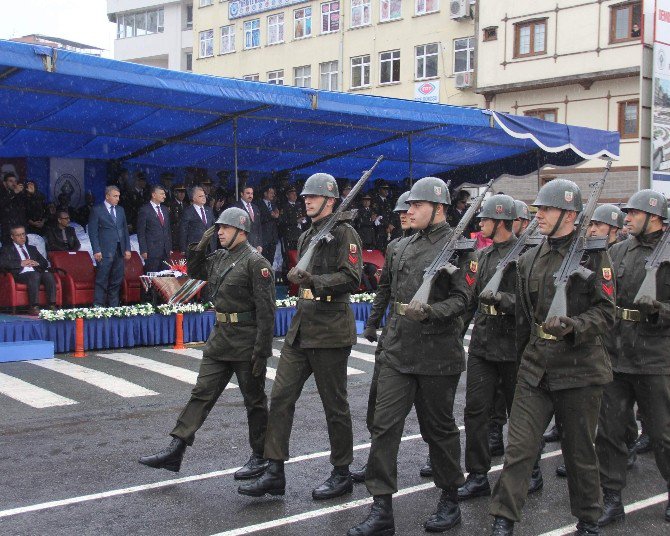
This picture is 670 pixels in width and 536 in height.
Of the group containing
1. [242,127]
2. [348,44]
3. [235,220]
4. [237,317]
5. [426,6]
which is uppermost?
[426,6]

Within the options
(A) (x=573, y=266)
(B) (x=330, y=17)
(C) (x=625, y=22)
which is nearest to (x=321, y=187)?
(A) (x=573, y=266)

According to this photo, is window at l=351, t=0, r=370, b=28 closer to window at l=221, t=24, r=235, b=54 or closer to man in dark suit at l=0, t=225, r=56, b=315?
window at l=221, t=24, r=235, b=54

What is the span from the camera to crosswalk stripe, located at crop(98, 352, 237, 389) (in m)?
10.6

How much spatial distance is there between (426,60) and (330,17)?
269 inches

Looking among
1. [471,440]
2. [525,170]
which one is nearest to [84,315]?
[471,440]

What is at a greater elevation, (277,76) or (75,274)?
(277,76)

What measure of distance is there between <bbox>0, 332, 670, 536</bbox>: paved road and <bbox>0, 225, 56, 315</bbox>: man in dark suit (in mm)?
3622

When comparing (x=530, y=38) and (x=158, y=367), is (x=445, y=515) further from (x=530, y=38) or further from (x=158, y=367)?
(x=530, y=38)

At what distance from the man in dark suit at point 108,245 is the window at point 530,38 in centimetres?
2443

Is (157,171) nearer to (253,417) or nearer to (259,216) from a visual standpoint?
(259,216)

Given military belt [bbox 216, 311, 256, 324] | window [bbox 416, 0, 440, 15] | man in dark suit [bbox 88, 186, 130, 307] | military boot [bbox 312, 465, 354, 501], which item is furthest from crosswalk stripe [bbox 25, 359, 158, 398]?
window [bbox 416, 0, 440, 15]

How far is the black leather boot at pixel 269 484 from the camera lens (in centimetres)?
588

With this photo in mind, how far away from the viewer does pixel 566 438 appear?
16.6ft

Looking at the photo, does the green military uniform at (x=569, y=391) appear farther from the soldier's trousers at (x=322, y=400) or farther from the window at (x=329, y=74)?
the window at (x=329, y=74)
